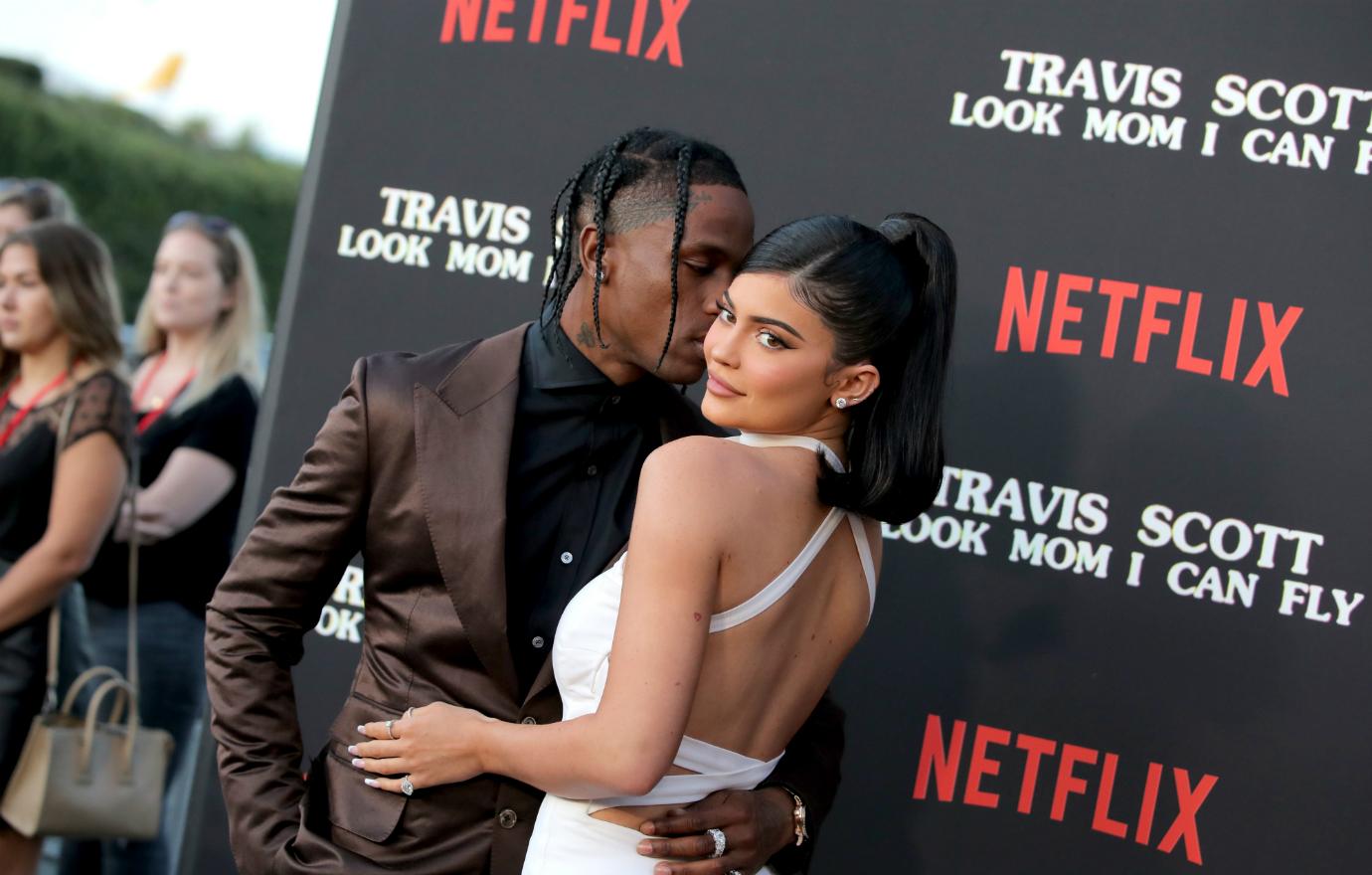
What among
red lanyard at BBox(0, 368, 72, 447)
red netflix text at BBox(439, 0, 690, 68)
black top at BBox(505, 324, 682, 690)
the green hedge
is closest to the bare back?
black top at BBox(505, 324, 682, 690)

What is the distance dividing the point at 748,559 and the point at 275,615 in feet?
2.82

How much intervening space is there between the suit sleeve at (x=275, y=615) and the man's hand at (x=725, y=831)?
62 centimetres

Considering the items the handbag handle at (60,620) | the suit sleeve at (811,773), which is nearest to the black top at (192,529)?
the handbag handle at (60,620)

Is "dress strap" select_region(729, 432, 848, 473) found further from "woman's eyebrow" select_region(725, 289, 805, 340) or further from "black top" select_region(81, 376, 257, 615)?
"black top" select_region(81, 376, 257, 615)

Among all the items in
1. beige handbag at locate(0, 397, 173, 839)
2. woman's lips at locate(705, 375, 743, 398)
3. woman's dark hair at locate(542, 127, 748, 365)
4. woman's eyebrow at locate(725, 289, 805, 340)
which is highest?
woman's dark hair at locate(542, 127, 748, 365)

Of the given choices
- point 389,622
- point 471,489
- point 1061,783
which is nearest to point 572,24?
point 471,489

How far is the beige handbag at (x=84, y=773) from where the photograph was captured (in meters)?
3.85

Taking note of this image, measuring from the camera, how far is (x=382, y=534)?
2305 millimetres

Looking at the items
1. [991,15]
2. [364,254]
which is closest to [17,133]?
[364,254]

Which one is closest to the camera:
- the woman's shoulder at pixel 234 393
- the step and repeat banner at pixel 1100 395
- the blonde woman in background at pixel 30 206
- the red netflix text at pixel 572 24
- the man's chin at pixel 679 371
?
the man's chin at pixel 679 371

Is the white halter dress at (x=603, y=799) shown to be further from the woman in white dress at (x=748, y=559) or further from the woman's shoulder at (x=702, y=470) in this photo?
the woman's shoulder at (x=702, y=470)

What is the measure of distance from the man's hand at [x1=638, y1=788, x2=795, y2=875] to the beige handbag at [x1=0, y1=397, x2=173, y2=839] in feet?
7.71

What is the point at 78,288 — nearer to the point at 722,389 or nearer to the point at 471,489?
the point at 471,489

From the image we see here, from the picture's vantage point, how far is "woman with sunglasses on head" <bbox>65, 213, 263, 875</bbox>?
4.63m
